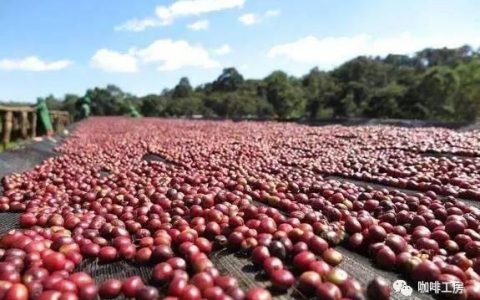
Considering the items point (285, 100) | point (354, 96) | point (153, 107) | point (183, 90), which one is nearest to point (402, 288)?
point (354, 96)

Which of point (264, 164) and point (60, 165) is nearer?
point (264, 164)

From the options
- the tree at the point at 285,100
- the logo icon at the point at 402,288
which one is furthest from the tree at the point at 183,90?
the logo icon at the point at 402,288

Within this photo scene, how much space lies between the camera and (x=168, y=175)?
600 cm

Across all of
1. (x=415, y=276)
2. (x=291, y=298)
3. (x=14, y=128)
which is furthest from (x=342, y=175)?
(x=14, y=128)

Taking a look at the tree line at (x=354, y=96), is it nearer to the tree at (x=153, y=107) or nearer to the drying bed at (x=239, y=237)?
the tree at (x=153, y=107)

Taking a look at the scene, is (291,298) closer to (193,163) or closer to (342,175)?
(342,175)

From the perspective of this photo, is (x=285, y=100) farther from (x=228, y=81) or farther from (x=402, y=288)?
(x=402, y=288)

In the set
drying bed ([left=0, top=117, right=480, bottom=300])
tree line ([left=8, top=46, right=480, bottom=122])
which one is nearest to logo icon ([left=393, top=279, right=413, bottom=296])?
drying bed ([left=0, top=117, right=480, bottom=300])

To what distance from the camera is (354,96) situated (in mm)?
53125

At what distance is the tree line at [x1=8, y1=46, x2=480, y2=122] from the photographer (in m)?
41.0

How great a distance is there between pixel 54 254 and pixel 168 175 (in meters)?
3.41

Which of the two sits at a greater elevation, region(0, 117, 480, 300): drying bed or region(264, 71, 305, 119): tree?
region(264, 71, 305, 119): tree

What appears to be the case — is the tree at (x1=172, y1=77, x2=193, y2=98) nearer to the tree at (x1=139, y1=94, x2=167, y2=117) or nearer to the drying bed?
the tree at (x1=139, y1=94, x2=167, y2=117)

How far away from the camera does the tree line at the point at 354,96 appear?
4097 centimetres
